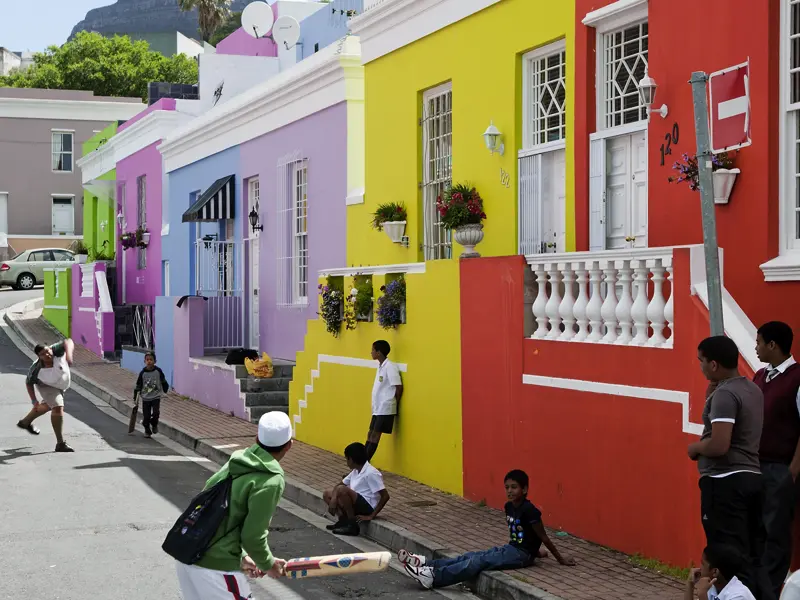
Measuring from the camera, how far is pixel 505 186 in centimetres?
1303

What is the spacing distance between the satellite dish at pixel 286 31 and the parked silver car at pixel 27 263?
76.2ft

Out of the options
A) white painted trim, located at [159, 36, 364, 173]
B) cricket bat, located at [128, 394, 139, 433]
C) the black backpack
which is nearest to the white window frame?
white painted trim, located at [159, 36, 364, 173]

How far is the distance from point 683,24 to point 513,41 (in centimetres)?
300

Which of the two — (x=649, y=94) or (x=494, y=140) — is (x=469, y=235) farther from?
(x=649, y=94)

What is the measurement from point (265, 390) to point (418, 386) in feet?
20.8

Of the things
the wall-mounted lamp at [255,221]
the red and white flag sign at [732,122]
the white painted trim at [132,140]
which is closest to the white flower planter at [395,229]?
the wall-mounted lamp at [255,221]

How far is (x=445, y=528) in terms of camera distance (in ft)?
35.0

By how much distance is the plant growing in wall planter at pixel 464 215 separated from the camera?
13.0m

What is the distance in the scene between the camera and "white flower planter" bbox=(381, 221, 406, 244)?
1534 cm

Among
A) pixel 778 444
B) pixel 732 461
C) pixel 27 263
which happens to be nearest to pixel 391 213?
pixel 778 444

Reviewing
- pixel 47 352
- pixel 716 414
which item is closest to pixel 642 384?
pixel 716 414

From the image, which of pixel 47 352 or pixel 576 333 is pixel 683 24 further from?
pixel 47 352

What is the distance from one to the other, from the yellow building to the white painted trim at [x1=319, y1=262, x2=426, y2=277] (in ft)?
0.06

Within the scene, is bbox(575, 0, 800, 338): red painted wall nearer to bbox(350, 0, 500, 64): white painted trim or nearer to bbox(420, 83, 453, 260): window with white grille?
bbox(350, 0, 500, 64): white painted trim
